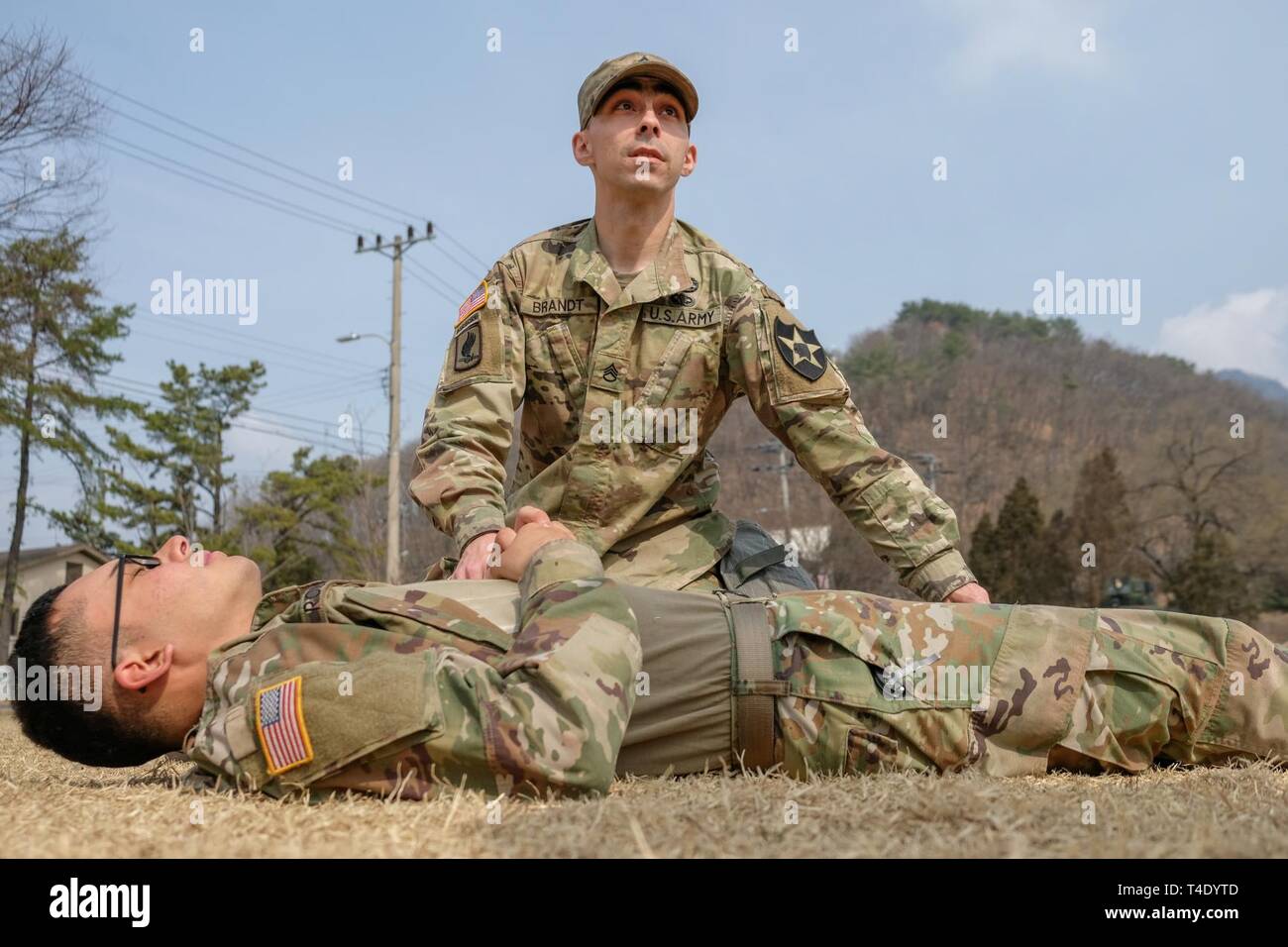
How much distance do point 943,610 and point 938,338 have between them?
94481 mm

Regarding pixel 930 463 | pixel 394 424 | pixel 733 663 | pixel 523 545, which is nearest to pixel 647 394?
pixel 523 545

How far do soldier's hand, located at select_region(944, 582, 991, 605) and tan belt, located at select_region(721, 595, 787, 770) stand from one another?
1026mm

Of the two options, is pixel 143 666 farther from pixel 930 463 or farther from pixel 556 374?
pixel 930 463

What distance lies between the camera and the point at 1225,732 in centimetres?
291

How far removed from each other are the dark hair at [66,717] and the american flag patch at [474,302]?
171cm

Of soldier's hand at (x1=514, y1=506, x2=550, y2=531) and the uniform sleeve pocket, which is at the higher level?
soldier's hand at (x1=514, y1=506, x2=550, y2=531)

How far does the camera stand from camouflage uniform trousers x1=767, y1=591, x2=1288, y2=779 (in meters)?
2.76

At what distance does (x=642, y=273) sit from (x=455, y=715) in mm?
2177

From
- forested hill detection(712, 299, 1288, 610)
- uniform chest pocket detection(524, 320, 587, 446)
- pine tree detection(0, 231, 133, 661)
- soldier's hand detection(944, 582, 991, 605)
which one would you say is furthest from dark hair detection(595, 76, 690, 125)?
forested hill detection(712, 299, 1288, 610)

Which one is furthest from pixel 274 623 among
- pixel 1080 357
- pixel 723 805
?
pixel 1080 357

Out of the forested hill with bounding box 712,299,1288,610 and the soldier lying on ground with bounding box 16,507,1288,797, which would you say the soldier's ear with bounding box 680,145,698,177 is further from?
the forested hill with bounding box 712,299,1288,610

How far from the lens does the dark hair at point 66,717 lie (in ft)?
9.32

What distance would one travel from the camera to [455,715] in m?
2.35
